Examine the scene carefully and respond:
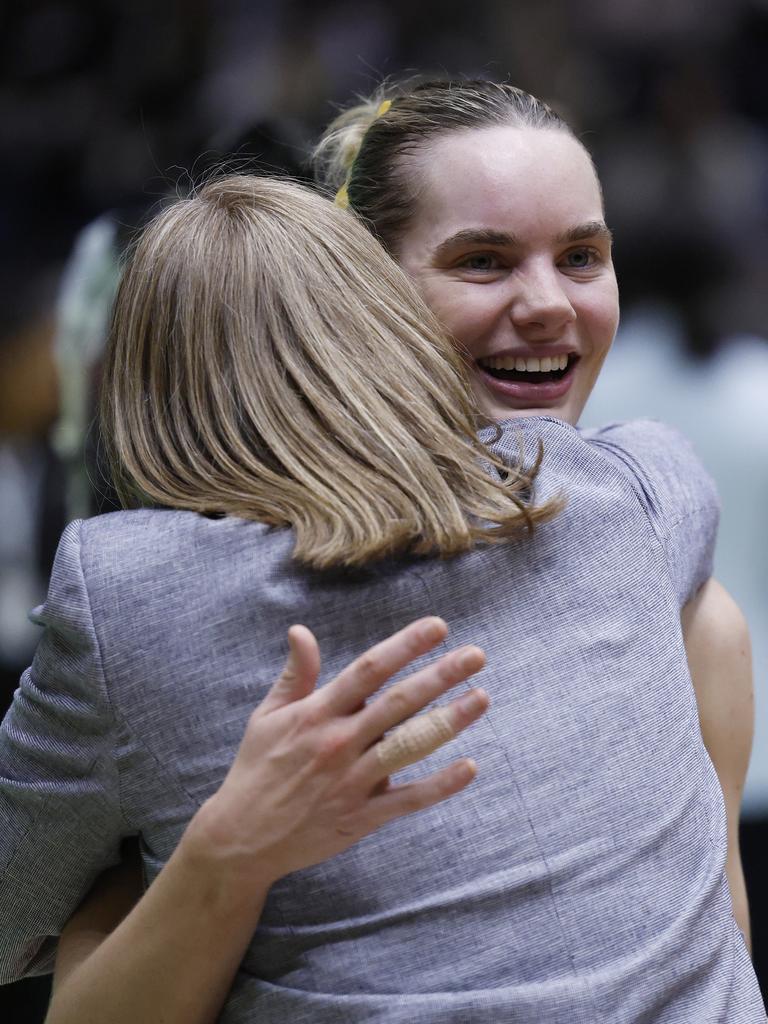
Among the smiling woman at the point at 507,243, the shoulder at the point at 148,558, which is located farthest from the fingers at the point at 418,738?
the smiling woman at the point at 507,243

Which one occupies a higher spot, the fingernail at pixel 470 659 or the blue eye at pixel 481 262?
the blue eye at pixel 481 262

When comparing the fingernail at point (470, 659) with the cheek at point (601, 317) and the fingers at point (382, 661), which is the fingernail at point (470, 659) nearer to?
the fingers at point (382, 661)

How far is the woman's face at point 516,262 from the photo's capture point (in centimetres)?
133

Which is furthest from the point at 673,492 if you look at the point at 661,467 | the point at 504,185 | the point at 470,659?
the point at 470,659

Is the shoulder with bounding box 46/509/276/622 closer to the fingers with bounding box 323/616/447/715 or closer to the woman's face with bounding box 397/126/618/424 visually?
the fingers with bounding box 323/616/447/715

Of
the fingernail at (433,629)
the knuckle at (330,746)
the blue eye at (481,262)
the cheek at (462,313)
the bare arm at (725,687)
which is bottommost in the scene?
the bare arm at (725,687)

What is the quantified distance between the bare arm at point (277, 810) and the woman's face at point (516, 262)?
21.2 inches

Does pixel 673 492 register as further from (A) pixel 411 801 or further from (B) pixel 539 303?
(A) pixel 411 801

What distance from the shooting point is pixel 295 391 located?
3.62 ft

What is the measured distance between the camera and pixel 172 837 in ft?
3.33

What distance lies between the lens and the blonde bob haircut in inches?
40.3

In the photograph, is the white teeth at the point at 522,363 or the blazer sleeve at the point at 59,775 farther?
the white teeth at the point at 522,363

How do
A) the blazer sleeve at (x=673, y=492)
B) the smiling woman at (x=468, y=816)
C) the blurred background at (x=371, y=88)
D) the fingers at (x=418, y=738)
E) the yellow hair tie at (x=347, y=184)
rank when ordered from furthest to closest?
the blurred background at (x=371, y=88)
the yellow hair tie at (x=347, y=184)
the blazer sleeve at (x=673, y=492)
the smiling woman at (x=468, y=816)
the fingers at (x=418, y=738)

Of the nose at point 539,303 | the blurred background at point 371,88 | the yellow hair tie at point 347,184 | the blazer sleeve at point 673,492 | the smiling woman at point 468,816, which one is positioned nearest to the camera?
the smiling woman at point 468,816
